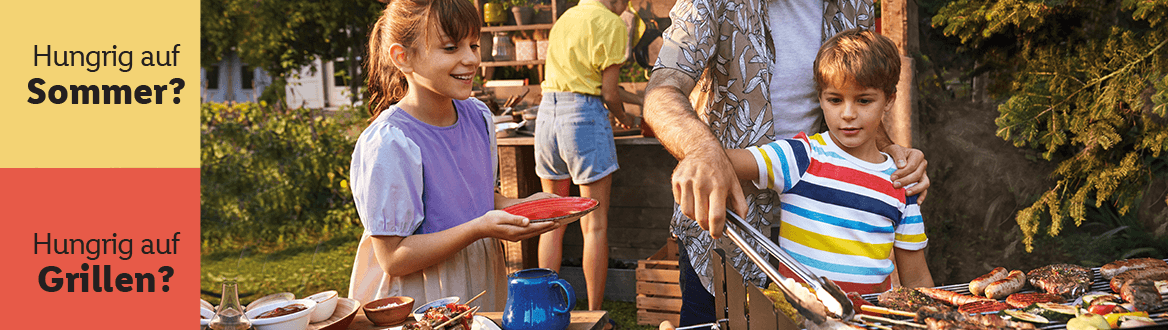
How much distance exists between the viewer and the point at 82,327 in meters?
2.94

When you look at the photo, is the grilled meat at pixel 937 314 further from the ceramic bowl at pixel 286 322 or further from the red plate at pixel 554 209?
the ceramic bowl at pixel 286 322

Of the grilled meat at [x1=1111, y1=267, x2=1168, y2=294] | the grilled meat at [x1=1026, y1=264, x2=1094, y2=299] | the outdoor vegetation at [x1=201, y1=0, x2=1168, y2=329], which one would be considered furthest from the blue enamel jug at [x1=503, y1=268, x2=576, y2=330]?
the outdoor vegetation at [x1=201, y1=0, x2=1168, y2=329]

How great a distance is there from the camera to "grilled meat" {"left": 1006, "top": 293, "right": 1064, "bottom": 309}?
4.76 feet

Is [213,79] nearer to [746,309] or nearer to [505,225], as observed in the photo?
[505,225]

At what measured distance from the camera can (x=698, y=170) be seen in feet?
4.46

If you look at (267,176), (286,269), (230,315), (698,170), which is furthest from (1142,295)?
(267,176)

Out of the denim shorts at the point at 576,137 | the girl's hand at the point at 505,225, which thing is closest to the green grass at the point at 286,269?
the denim shorts at the point at 576,137

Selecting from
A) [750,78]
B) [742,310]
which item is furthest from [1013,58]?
[742,310]

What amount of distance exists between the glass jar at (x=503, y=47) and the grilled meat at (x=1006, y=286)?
453 centimetres

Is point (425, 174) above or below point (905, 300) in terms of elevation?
above

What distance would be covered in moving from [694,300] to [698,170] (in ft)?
2.72

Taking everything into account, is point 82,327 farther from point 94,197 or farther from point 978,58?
point 978,58

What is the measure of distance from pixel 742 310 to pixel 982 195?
11.3 feet

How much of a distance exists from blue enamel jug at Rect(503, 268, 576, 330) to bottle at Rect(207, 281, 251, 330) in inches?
21.4
